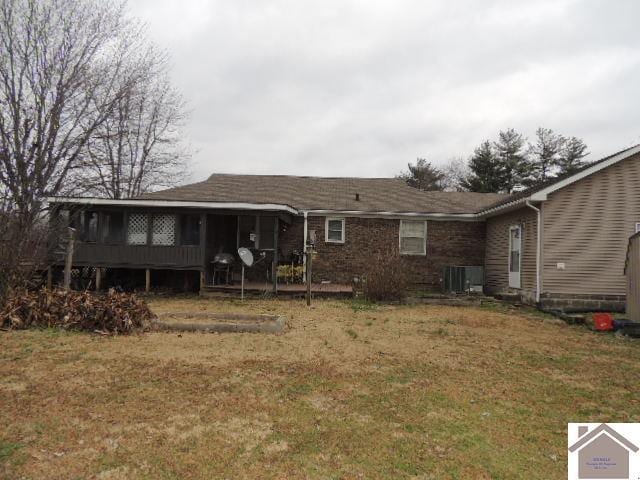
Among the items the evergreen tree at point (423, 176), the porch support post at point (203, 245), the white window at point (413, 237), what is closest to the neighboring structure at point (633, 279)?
the white window at point (413, 237)

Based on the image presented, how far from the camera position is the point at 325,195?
16750mm

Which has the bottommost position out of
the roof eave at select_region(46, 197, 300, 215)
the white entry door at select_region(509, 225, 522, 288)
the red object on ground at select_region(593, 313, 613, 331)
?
the red object on ground at select_region(593, 313, 613, 331)

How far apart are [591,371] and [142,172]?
25.4 meters

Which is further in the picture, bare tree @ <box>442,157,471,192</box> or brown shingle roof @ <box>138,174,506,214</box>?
bare tree @ <box>442,157,471,192</box>

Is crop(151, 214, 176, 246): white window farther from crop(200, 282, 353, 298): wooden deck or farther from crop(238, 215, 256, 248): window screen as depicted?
crop(238, 215, 256, 248): window screen

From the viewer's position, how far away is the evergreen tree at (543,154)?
36.1 metres

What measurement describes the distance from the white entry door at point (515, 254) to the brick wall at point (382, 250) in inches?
90.3

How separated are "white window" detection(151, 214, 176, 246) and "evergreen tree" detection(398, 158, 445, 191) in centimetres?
2909

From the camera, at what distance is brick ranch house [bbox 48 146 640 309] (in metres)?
11.1

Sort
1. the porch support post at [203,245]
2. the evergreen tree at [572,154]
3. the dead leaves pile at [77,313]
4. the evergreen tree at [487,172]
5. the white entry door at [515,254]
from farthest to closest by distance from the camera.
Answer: the evergreen tree at [487,172] < the evergreen tree at [572,154] < the porch support post at [203,245] < the white entry door at [515,254] < the dead leaves pile at [77,313]

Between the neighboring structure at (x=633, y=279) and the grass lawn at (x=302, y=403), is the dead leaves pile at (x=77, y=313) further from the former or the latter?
→ the neighboring structure at (x=633, y=279)

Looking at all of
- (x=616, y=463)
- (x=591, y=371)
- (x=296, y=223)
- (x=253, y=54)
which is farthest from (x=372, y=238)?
(x=616, y=463)

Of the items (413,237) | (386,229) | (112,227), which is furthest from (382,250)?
(112,227)

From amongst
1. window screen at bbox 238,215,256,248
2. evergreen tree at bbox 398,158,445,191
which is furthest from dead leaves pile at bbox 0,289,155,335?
evergreen tree at bbox 398,158,445,191
